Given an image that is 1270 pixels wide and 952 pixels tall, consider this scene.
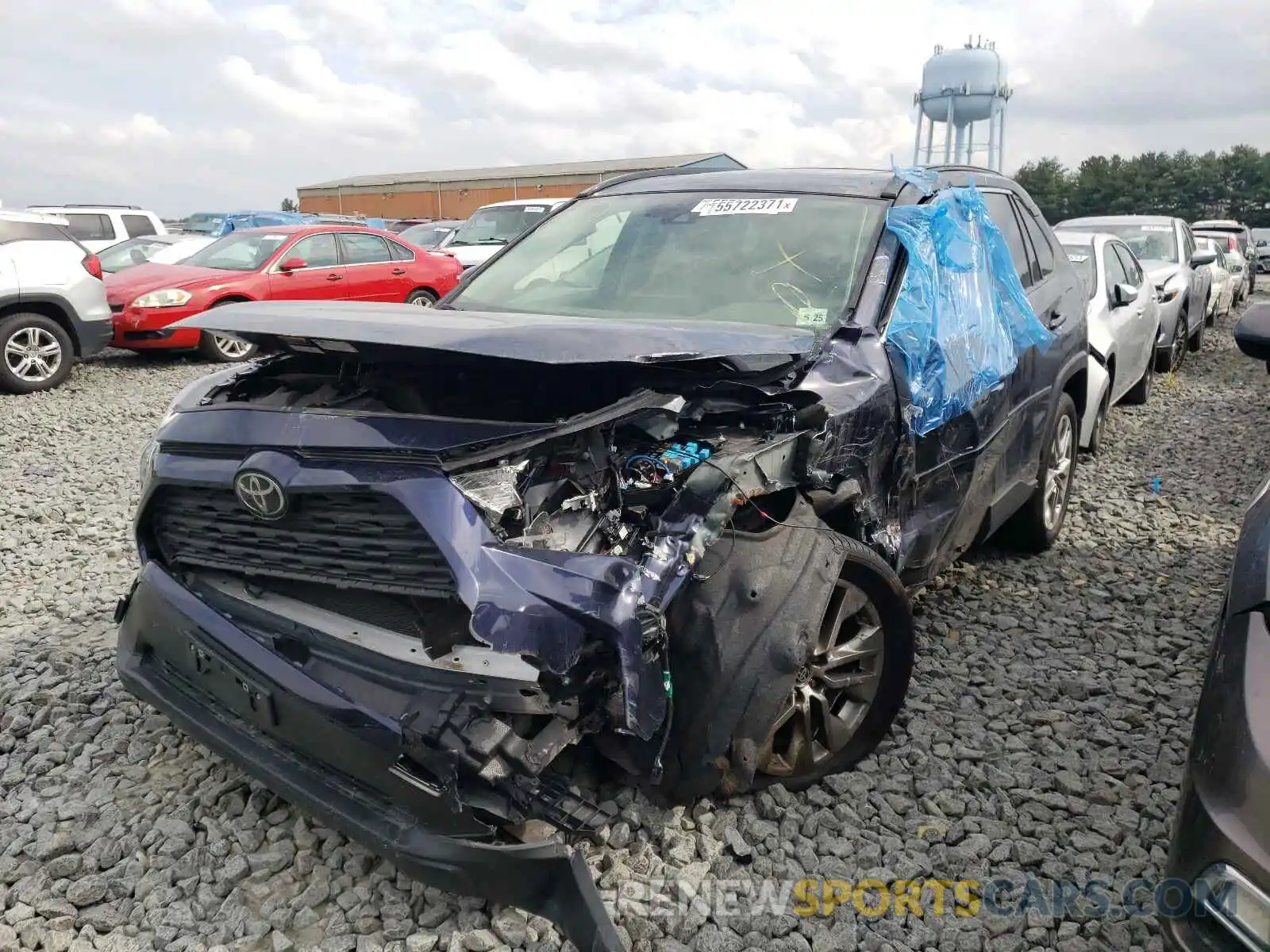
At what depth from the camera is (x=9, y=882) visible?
2549mm

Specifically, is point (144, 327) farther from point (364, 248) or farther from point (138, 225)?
point (138, 225)

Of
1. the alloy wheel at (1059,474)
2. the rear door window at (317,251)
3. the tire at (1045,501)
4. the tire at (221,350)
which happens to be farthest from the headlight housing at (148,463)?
the rear door window at (317,251)

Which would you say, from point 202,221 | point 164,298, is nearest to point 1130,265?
point 164,298

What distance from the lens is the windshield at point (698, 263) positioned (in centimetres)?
321

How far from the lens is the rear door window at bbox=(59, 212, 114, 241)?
14.3 meters

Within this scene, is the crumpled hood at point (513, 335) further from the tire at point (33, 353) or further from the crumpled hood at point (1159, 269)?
the crumpled hood at point (1159, 269)

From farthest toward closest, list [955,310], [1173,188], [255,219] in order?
1. [1173,188]
2. [255,219]
3. [955,310]

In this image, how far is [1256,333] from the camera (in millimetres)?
2791

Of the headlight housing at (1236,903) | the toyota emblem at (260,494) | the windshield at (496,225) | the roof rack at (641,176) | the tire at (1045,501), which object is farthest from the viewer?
the windshield at (496,225)

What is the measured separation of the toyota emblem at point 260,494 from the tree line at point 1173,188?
2166 inches

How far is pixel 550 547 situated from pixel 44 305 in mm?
8964

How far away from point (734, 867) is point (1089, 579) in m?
2.79

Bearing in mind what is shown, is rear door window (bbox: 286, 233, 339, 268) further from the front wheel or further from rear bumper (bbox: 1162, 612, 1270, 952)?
rear bumper (bbox: 1162, 612, 1270, 952)

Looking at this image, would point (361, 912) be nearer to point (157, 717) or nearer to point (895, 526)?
point (157, 717)
